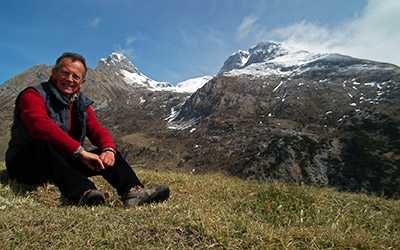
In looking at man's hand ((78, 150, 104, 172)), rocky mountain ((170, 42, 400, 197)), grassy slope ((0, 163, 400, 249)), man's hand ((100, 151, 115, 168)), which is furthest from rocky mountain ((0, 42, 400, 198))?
man's hand ((78, 150, 104, 172))

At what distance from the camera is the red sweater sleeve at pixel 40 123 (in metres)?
3.83

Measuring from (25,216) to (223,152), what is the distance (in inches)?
5345

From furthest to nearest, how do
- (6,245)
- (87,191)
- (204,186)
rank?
(204,186), (87,191), (6,245)

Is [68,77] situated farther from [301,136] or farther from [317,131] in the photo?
[317,131]

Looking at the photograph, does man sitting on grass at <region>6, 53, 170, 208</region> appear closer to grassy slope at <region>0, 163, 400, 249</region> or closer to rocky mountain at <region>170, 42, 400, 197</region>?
grassy slope at <region>0, 163, 400, 249</region>

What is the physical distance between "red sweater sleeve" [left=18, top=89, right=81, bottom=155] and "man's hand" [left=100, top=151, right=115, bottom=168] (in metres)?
0.50

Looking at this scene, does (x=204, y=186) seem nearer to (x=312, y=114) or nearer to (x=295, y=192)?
(x=295, y=192)

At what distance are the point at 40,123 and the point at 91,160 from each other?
3.46 ft

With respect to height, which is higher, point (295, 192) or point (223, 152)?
point (295, 192)

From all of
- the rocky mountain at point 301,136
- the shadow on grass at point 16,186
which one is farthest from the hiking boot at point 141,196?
the rocky mountain at point 301,136

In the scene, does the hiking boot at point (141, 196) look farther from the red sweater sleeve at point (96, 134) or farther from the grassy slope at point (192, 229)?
the red sweater sleeve at point (96, 134)

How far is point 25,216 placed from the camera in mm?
2854

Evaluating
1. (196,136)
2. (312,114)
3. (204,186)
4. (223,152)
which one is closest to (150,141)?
(196,136)

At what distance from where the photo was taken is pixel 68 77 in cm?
440
